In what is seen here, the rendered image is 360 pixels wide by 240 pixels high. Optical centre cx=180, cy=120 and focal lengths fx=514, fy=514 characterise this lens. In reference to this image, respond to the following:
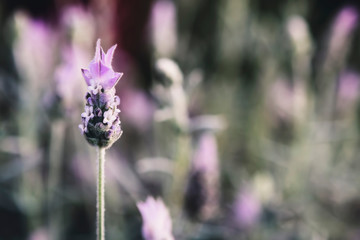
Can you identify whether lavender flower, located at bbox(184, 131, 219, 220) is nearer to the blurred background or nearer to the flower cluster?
the blurred background

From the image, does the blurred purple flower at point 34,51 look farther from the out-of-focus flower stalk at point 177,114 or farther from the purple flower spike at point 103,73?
the purple flower spike at point 103,73

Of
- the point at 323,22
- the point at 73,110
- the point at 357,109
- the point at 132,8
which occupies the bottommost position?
the point at 73,110

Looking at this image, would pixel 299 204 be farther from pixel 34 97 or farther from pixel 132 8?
pixel 132 8

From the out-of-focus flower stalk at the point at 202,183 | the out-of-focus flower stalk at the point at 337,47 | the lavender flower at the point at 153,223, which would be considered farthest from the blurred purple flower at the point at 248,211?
the lavender flower at the point at 153,223

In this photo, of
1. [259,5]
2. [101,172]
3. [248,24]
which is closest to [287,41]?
[248,24]

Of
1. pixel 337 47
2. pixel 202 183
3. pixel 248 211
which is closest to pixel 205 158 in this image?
pixel 202 183

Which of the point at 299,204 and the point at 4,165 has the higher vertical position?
the point at 4,165

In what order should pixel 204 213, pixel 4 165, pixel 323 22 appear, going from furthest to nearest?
pixel 323 22 < pixel 4 165 < pixel 204 213
